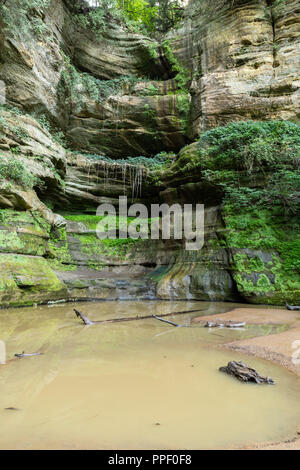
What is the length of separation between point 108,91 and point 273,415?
1696cm

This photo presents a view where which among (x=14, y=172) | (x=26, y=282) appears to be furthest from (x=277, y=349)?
(x=14, y=172)

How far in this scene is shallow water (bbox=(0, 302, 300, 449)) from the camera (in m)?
1.49

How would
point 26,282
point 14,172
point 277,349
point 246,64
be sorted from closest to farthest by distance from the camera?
point 277,349, point 26,282, point 14,172, point 246,64

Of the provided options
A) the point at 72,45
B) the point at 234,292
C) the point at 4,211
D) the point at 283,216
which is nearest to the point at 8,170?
the point at 4,211

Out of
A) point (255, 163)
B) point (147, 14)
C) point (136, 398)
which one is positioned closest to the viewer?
point (136, 398)

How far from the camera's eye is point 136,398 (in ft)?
6.53

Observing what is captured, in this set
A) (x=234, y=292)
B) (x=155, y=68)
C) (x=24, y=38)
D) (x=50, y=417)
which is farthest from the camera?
(x=155, y=68)

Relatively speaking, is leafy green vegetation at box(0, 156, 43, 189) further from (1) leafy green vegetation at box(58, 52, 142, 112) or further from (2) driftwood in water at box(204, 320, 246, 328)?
(2) driftwood in water at box(204, 320, 246, 328)

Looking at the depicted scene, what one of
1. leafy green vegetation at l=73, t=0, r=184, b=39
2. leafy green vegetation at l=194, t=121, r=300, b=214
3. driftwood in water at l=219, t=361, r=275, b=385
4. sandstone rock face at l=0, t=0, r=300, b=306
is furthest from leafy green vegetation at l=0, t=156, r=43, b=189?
leafy green vegetation at l=73, t=0, r=184, b=39

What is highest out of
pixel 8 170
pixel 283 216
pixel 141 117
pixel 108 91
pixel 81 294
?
pixel 108 91

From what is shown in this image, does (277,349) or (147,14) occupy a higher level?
(147,14)

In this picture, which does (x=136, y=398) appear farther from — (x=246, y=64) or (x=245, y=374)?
(x=246, y=64)

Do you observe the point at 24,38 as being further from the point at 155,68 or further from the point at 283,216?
the point at 283,216

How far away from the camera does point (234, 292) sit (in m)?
8.07
